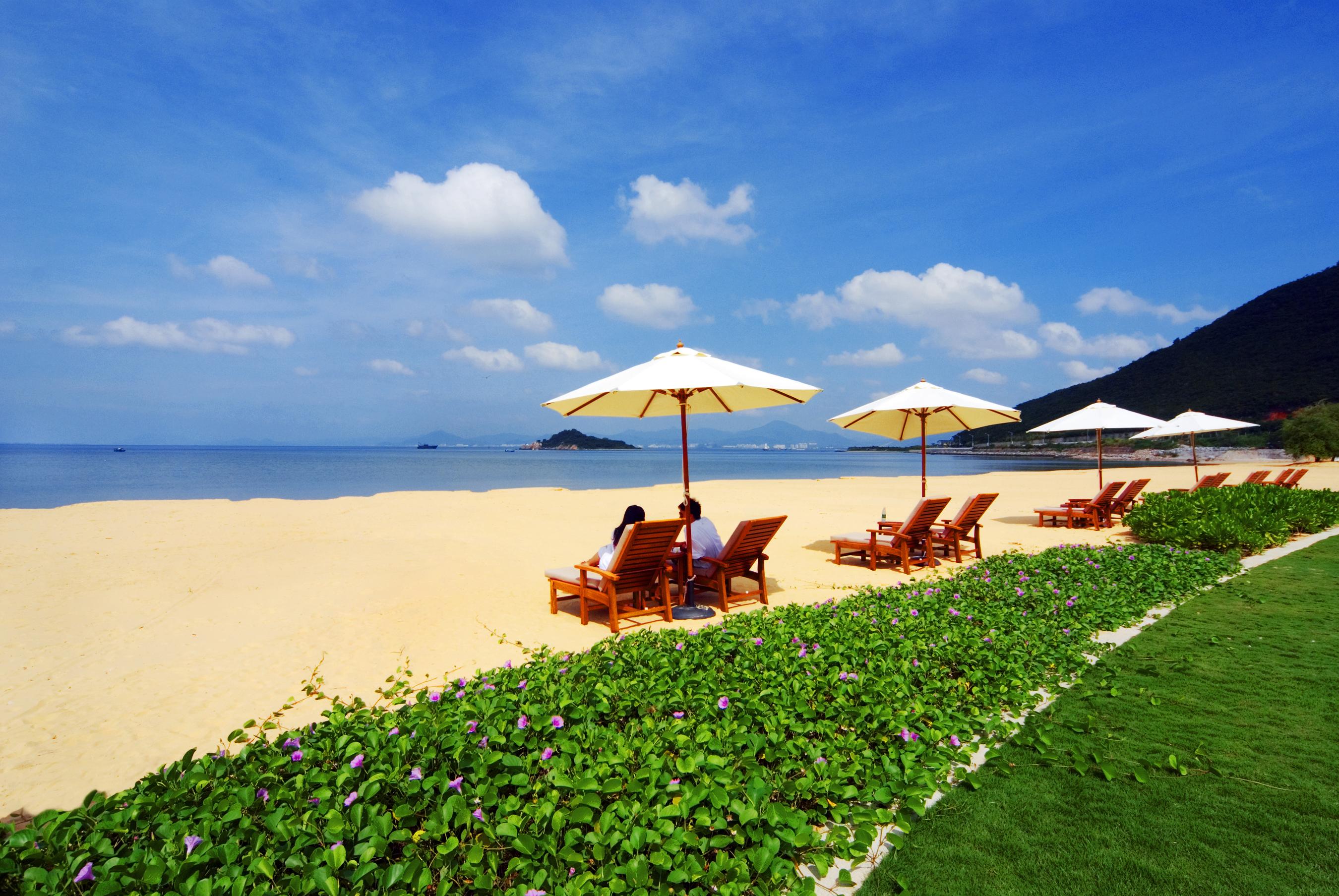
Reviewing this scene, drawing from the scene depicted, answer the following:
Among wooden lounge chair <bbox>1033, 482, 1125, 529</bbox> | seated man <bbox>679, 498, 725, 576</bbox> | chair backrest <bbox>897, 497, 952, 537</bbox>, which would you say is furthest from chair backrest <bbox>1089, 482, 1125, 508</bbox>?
seated man <bbox>679, 498, 725, 576</bbox>

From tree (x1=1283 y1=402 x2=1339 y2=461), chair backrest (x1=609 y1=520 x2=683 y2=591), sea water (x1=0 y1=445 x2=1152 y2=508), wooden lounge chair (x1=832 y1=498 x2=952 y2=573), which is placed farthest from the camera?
tree (x1=1283 y1=402 x2=1339 y2=461)

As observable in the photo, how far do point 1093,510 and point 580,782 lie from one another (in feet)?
41.8

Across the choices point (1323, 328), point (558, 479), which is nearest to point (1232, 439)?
point (1323, 328)

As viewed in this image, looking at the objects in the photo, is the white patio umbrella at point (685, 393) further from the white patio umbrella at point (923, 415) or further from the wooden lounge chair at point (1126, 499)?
the wooden lounge chair at point (1126, 499)

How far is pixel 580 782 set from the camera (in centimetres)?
263

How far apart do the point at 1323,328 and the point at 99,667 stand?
87.5 m

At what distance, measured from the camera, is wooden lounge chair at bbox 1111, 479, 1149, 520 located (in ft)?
→ 41.6

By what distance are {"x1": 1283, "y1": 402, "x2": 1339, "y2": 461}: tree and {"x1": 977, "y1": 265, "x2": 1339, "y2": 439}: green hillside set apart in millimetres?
18224

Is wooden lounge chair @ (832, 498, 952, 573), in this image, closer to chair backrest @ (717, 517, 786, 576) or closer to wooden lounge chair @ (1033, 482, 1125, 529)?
chair backrest @ (717, 517, 786, 576)

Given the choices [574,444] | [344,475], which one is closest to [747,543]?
[344,475]

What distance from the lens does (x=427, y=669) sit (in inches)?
197

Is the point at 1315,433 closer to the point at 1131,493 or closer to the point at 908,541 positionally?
the point at 1131,493

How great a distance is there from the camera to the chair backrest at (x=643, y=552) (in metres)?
5.96

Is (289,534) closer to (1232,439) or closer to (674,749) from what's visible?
(674,749)
